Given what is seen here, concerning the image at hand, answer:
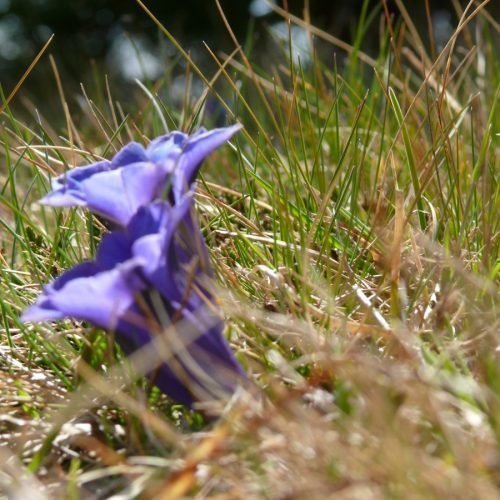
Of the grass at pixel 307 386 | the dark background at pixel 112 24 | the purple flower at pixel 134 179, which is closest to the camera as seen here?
the grass at pixel 307 386

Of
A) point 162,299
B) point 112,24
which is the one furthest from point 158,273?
point 112,24

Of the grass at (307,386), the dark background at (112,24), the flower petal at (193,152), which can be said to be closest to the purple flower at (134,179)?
the flower petal at (193,152)

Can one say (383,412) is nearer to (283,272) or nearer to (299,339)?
(299,339)

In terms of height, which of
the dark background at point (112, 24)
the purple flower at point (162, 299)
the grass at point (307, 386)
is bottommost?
the dark background at point (112, 24)

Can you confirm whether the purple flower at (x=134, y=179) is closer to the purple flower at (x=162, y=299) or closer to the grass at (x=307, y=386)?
the purple flower at (x=162, y=299)

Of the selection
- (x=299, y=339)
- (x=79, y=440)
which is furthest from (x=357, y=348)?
(x=79, y=440)

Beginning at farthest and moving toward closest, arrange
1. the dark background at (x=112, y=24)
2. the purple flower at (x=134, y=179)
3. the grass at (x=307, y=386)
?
the dark background at (x=112, y=24) → the purple flower at (x=134, y=179) → the grass at (x=307, y=386)

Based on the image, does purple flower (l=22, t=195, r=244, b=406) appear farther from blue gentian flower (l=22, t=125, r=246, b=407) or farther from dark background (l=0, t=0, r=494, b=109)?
dark background (l=0, t=0, r=494, b=109)
